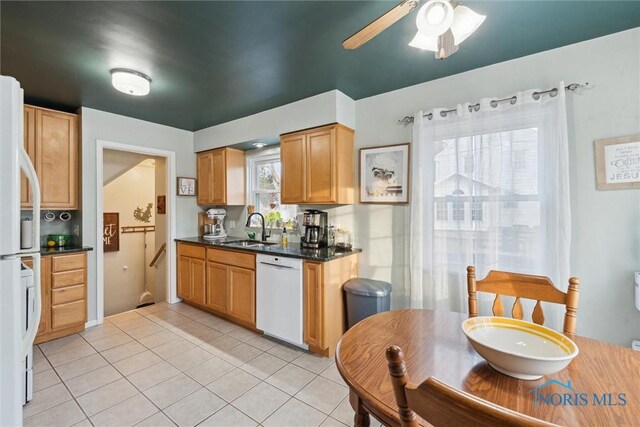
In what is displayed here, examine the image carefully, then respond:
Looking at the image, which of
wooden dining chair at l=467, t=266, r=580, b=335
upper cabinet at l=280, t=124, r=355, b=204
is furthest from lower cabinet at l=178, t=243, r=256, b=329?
wooden dining chair at l=467, t=266, r=580, b=335

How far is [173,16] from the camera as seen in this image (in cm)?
168

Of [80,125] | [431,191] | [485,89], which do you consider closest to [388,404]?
[431,191]

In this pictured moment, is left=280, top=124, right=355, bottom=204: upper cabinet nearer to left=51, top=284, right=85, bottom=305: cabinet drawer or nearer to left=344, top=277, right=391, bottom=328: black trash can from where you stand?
left=344, top=277, right=391, bottom=328: black trash can

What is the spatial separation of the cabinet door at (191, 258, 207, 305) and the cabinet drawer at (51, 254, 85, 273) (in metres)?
1.14

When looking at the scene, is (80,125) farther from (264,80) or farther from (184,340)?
(184,340)

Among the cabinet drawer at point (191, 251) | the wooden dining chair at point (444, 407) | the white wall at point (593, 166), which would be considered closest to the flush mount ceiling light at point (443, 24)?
the white wall at point (593, 166)

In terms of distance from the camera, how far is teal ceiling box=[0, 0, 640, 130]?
1.62m

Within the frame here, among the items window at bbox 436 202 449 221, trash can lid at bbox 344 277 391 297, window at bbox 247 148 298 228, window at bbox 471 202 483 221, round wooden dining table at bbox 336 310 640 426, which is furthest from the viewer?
window at bbox 247 148 298 228

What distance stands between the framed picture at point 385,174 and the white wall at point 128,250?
170 inches

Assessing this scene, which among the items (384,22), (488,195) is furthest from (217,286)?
(384,22)

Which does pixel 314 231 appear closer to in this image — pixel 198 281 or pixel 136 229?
pixel 198 281

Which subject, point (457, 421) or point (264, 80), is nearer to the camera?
point (457, 421)

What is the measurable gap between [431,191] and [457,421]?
2120 mm

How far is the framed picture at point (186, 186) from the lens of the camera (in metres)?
4.02
